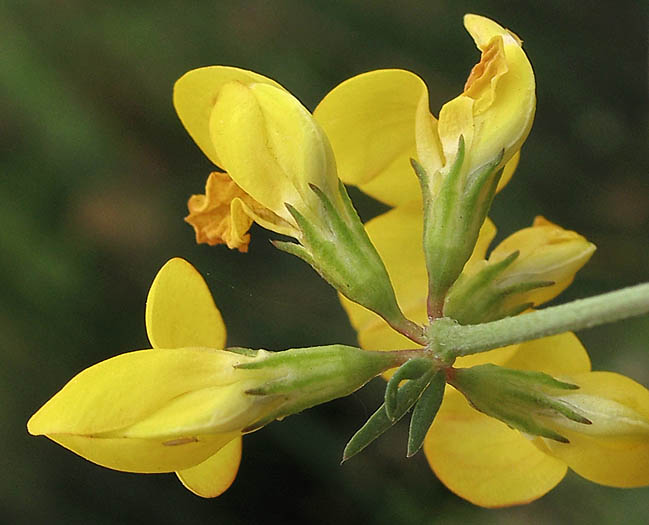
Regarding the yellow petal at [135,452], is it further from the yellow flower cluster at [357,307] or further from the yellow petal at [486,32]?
the yellow petal at [486,32]

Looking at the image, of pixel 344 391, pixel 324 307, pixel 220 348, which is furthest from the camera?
pixel 324 307

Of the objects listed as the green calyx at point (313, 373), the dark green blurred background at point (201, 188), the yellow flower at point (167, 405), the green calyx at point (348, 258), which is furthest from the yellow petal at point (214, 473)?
the dark green blurred background at point (201, 188)

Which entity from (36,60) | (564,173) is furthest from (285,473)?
(36,60)

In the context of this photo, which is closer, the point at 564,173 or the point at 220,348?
the point at 220,348

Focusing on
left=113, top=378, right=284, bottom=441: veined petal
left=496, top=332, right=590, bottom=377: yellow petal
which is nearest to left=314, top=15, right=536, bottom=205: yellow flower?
left=496, top=332, right=590, bottom=377: yellow petal

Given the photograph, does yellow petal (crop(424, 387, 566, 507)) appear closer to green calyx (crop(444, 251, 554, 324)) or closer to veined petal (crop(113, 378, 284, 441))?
green calyx (crop(444, 251, 554, 324))

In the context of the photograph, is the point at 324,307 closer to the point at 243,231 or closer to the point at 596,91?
the point at 596,91
